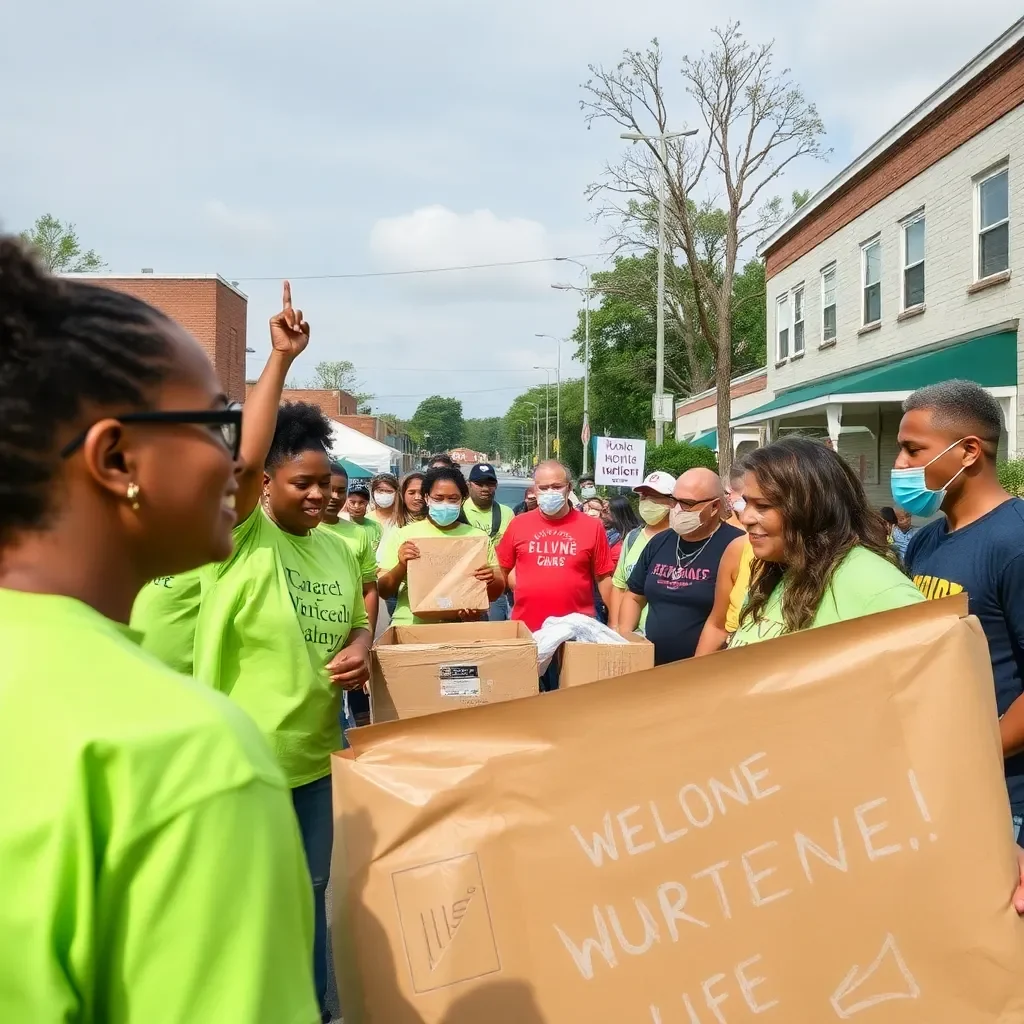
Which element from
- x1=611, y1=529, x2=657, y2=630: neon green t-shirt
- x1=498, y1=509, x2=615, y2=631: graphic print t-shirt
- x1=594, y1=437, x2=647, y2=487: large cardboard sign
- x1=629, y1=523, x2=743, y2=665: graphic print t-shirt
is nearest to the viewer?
x1=629, y1=523, x2=743, y2=665: graphic print t-shirt

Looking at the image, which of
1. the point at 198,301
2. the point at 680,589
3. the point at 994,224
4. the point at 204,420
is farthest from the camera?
the point at 198,301

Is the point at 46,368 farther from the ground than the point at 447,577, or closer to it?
farther from the ground

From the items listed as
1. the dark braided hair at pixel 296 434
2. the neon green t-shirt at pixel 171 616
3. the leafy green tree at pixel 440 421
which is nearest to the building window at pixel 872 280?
the dark braided hair at pixel 296 434

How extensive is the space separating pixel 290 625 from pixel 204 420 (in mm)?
1911

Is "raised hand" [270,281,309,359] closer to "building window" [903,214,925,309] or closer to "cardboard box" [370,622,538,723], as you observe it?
"cardboard box" [370,622,538,723]

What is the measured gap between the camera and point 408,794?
1.90 meters

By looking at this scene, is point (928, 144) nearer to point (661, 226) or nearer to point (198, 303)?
point (661, 226)

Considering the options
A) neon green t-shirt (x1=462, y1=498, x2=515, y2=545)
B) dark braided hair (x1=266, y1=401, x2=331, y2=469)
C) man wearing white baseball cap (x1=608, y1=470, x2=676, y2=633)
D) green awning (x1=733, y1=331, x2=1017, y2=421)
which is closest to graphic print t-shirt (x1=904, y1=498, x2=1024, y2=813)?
dark braided hair (x1=266, y1=401, x2=331, y2=469)

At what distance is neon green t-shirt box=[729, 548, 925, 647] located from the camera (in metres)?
2.60

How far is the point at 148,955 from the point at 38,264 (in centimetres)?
69

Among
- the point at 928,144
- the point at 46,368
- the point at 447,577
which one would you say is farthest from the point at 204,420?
the point at 928,144

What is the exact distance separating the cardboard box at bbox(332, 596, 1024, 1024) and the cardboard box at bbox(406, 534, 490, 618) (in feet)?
10.6

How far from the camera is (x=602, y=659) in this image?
4.17 m

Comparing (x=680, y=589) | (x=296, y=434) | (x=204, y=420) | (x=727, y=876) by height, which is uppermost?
(x=296, y=434)
